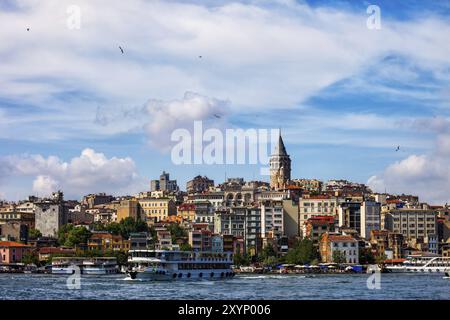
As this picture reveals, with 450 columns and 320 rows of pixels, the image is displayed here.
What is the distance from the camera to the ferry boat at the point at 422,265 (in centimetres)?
4253

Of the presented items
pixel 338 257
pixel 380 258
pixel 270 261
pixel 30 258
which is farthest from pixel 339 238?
pixel 30 258

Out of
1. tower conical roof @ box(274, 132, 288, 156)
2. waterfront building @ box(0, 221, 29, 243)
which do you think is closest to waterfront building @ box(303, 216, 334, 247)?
waterfront building @ box(0, 221, 29, 243)

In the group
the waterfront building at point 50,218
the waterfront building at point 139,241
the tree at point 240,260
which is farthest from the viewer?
the waterfront building at point 50,218

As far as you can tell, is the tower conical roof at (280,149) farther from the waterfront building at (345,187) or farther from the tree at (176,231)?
the tree at (176,231)

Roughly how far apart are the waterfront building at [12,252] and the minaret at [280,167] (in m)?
23.1

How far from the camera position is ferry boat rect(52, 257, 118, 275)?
35938mm

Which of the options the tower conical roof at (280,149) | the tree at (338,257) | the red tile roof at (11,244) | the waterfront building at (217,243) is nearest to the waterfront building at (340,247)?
the tree at (338,257)

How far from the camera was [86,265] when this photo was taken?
36719 millimetres

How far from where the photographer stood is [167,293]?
19.5 m

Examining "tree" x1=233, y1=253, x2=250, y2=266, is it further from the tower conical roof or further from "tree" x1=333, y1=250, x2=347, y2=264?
the tower conical roof

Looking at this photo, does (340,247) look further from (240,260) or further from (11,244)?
(11,244)

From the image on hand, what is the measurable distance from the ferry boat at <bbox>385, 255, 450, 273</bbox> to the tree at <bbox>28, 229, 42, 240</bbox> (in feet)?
52.3
